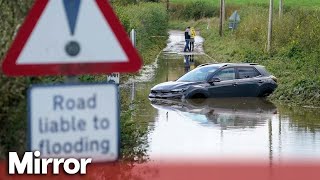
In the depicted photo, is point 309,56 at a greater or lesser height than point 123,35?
lesser

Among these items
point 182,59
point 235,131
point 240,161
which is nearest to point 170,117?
point 235,131

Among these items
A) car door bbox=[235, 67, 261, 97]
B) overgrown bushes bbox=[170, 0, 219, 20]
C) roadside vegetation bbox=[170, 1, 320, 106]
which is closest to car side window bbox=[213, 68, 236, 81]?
car door bbox=[235, 67, 261, 97]

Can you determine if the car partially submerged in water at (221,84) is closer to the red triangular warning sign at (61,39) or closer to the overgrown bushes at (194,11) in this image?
the red triangular warning sign at (61,39)

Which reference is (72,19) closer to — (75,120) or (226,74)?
(75,120)

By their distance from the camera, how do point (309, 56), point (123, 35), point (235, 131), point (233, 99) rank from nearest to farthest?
point (123, 35)
point (235, 131)
point (233, 99)
point (309, 56)

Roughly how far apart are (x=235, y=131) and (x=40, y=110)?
13.5 metres

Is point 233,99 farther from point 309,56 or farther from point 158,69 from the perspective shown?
point 158,69

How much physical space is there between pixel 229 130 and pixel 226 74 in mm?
7931

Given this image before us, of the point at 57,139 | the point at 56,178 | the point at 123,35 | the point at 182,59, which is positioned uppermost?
the point at 123,35

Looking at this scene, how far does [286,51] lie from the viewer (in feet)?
112

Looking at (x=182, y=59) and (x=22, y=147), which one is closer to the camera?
(x=22, y=147)

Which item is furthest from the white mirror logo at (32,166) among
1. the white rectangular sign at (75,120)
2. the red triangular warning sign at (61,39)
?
the red triangular warning sign at (61,39)

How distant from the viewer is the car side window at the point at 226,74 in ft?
82.7

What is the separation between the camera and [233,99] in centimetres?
2492
